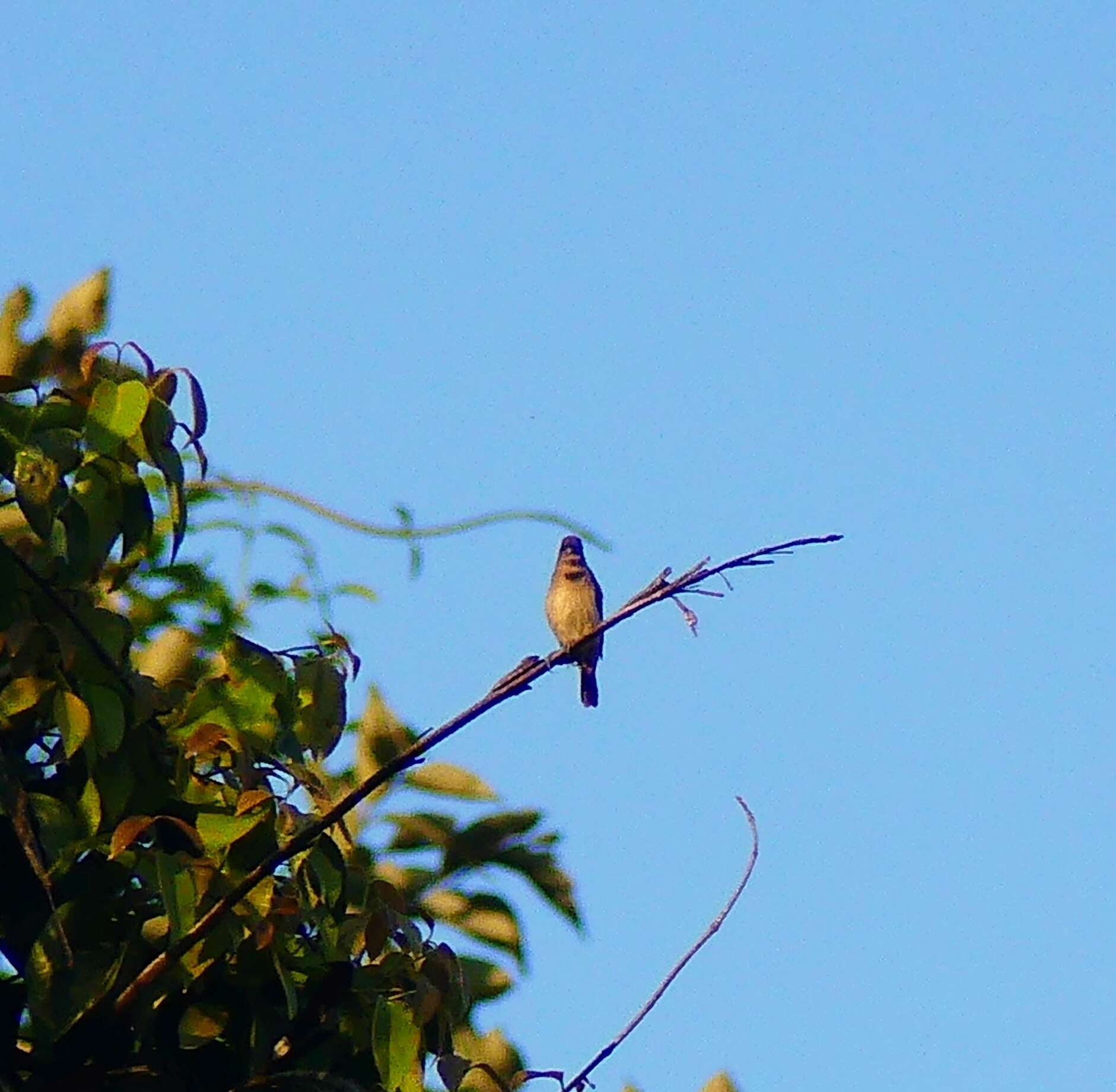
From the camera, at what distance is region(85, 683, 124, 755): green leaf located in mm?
2264

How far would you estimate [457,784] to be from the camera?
264 cm

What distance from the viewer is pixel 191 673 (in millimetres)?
2641

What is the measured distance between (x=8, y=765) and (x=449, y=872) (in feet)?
1.96

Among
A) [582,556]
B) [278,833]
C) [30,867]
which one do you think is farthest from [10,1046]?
[582,556]

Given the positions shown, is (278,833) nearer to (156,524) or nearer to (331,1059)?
(331,1059)

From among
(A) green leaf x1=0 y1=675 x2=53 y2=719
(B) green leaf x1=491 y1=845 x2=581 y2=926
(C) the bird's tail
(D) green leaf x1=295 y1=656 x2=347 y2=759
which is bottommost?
(A) green leaf x1=0 y1=675 x2=53 y2=719

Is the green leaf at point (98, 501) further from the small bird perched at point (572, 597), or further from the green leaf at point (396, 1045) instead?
the small bird perched at point (572, 597)

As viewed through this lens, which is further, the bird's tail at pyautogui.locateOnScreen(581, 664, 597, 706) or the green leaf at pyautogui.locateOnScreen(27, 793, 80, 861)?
the bird's tail at pyautogui.locateOnScreen(581, 664, 597, 706)

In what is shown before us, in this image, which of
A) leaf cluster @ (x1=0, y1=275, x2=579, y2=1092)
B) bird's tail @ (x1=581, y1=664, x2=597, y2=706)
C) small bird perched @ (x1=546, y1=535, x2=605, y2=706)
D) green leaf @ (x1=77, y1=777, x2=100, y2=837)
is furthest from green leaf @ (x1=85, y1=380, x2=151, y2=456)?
small bird perched @ (x1=546, y1=535, x2=605, y2=706)

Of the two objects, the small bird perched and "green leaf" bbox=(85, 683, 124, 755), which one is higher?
the small bird perched

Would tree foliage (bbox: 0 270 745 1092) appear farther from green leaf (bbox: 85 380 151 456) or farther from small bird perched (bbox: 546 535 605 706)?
small bird perched (bbox: 546 535 605 706)

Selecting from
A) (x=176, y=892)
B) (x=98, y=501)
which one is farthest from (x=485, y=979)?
(x=98, y=501)

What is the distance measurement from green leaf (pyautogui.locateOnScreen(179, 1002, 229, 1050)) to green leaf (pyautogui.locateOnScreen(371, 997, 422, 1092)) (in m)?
0.18

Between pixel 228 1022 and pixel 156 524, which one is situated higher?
pixel 156 524
